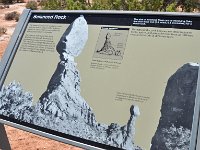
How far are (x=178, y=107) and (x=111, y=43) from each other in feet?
2.66

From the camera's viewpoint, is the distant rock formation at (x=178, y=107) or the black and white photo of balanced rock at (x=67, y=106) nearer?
the distant rock formation at (x=178, y=107)

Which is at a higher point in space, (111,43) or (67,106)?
(111,43)

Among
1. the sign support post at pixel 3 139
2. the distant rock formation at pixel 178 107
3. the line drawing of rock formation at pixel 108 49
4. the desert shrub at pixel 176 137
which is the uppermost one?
the line drawing of rock formation at pixel 108 49

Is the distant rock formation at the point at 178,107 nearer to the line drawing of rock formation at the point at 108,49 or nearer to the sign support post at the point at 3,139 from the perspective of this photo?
the line drawing of rock formation at the point at 108,49

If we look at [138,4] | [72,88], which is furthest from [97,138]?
[138,4]

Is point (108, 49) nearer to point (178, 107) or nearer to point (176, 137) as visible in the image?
point (178, 107)

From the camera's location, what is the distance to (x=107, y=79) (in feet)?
10.5

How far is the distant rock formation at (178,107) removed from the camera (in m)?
2.72

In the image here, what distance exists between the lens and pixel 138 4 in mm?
8203

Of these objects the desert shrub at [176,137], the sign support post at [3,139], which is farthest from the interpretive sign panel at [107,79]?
the sign support post at [3,139]

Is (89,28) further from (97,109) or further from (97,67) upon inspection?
(97,109)

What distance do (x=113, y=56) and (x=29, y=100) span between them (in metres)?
0.91

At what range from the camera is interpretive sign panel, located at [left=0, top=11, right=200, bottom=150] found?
2.83 metres

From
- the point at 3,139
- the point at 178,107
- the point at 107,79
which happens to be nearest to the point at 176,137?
the point at 178,107
